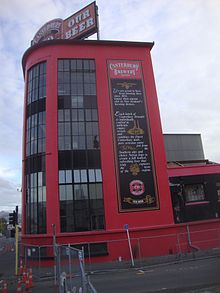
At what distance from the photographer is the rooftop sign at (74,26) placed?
107 ft

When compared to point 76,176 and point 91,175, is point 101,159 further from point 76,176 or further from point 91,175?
point 76,176

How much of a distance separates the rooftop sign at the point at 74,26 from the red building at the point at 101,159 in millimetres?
3362

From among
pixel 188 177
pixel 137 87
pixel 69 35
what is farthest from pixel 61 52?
pixel 188 177

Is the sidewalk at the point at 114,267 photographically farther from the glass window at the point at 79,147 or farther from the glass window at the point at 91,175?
the glass window at the point at 91,175

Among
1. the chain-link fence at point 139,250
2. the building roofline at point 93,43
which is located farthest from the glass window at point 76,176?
the building roofline at point 93,43

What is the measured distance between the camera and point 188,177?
29.2m

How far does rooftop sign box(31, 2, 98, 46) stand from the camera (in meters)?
32.7

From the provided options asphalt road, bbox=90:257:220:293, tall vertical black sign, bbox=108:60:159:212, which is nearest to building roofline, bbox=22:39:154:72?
tall vertical black sign, bbox=108:60:159:212

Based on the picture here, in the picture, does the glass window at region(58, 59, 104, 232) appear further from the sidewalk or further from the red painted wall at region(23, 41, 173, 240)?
the sidewalk

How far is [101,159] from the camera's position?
89.4 feet

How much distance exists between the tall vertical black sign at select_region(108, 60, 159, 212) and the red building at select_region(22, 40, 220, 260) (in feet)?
0.32

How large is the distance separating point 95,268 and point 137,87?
18.1 metres

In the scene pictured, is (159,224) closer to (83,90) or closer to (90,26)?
(83,90)

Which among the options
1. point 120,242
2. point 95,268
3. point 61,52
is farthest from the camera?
point 61,52
